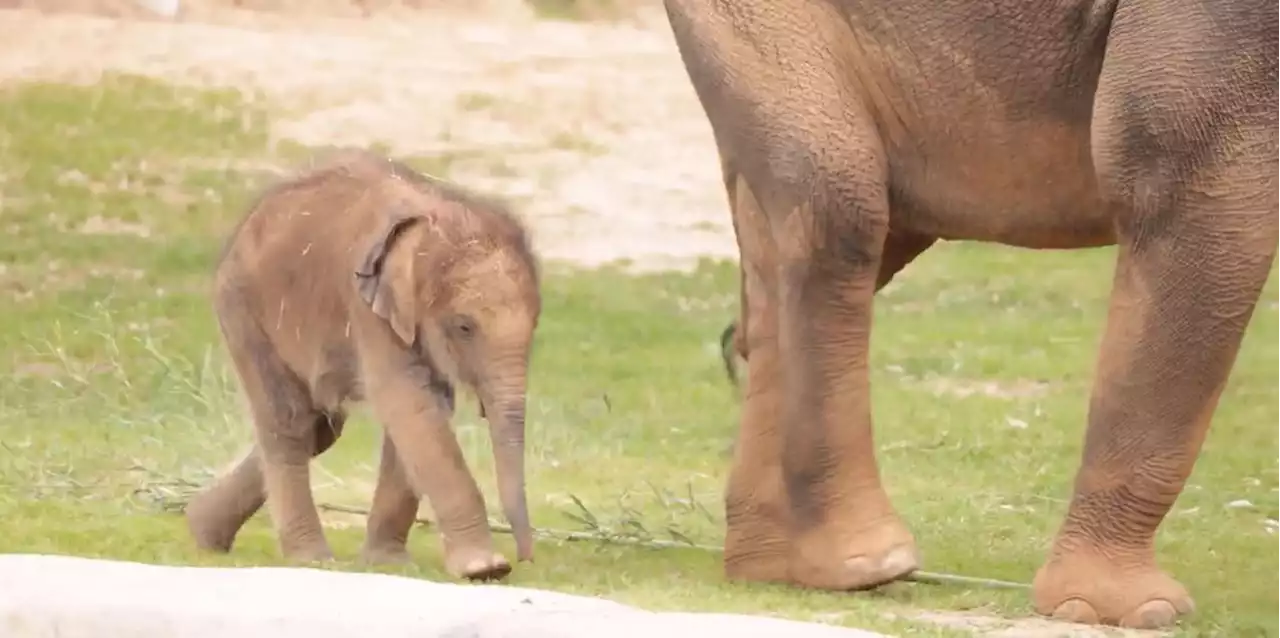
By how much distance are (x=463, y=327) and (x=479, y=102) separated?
391 inches

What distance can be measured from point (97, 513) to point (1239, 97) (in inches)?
123

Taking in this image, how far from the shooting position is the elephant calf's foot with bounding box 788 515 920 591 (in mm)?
5156

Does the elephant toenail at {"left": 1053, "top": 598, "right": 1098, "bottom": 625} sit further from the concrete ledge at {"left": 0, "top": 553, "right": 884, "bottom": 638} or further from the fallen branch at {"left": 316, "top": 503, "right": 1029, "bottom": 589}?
the concrete ledge at {"left": 0, "top": 553, "right": 884, "bottom": 638}

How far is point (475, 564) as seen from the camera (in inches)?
206

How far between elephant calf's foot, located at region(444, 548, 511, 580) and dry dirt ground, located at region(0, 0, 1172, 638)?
7321mm

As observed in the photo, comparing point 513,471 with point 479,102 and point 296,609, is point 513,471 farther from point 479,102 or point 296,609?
point 479,102

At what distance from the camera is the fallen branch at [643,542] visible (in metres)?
5.44

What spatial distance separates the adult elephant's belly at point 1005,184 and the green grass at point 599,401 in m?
0.74

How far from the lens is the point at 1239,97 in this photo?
4.56 metres

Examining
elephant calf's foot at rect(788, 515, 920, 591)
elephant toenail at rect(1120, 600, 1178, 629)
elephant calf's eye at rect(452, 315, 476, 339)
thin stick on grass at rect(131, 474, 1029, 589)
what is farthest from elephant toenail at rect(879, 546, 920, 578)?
elephant calf's eye at rect(452, 315, 476, 339)

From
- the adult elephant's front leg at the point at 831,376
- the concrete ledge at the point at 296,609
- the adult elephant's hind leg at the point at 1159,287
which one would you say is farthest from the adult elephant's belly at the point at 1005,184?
the concrete ledge at the point at 296,609

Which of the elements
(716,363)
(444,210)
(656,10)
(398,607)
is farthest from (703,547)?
(656,10)

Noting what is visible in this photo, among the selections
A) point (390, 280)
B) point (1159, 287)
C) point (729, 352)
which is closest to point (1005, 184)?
point (1159, 287)

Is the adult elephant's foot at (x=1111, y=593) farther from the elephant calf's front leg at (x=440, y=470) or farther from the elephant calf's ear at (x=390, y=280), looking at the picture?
the elephant calf's ear at (x=390, y=280)
